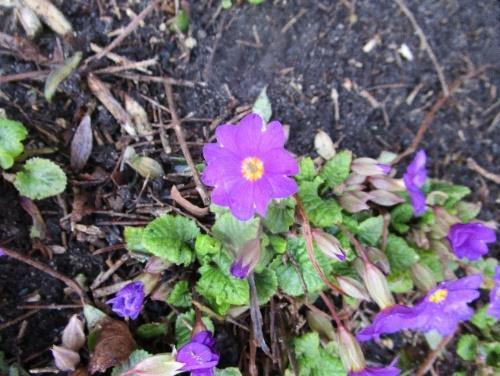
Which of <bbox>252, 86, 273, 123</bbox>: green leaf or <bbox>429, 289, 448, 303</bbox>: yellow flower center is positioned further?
<bbox>252, 86, 273, 123</bbox>: green leaf

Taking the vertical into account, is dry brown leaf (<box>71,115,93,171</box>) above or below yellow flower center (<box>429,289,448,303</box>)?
above

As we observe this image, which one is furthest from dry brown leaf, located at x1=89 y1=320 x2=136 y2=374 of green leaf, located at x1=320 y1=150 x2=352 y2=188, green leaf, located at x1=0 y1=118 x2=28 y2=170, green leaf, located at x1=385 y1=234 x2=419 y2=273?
green leaf, located at x1=385 y1=234 x2=419 y2=273

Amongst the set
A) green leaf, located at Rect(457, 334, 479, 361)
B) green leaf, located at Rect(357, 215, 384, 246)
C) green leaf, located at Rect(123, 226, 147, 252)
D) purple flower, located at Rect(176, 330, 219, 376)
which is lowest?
green leaf, located at Rect(457, 334, 479, 361)

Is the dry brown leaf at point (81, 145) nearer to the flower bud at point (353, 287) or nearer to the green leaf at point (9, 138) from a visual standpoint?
the green leaf at point (9, 138)

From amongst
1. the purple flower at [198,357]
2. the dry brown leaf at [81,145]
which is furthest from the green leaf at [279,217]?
the dry brown leaf at [81,145]

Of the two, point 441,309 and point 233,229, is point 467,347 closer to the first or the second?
point 441,309

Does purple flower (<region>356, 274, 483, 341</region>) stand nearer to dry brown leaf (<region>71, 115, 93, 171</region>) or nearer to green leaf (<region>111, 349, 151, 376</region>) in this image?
green leaf (<region>111, 349, 151, 376</region>)
